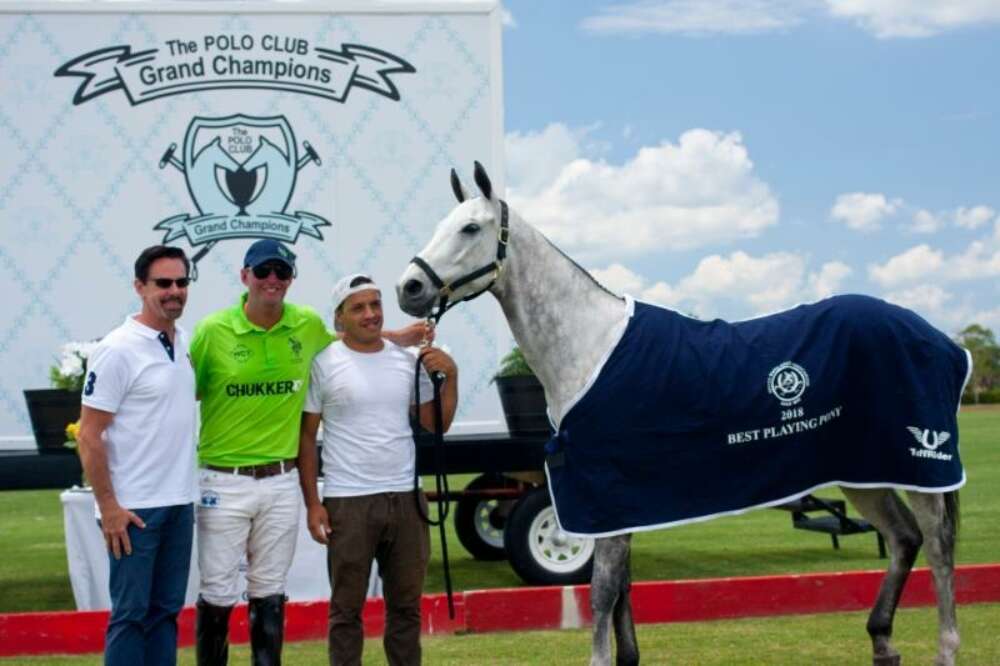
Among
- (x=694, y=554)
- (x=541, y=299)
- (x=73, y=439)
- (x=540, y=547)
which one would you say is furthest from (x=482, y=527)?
(x=541, y=299)

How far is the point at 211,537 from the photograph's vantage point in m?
4.71

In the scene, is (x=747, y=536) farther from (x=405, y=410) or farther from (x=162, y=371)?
(x=162, y=371)

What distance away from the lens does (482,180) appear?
15.6ft

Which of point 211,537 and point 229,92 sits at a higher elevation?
point 229,92

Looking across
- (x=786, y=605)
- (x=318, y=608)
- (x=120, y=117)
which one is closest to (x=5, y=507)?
(x=120, y=117)

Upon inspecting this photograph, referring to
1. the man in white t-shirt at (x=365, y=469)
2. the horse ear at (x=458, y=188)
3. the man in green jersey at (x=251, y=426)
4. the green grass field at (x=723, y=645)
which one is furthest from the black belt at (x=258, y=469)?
the green grass field at (x=723, y=645)

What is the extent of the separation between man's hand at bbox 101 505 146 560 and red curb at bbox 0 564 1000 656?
7.33 ft

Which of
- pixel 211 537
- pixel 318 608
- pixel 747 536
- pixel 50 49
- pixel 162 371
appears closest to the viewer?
pixel 162 371

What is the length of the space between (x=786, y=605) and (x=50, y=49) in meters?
5.58

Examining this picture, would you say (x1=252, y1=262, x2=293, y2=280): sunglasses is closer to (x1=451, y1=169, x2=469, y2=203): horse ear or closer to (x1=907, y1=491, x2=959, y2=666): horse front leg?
(x1=451, y1=169, x2=469, y2=203): horse ear

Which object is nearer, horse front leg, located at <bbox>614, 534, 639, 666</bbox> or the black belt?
the black belt

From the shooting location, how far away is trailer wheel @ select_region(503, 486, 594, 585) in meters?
8.16

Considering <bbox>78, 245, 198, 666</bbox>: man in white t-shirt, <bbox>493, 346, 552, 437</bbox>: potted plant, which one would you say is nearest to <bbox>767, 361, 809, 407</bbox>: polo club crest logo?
<bbox>78, 245, 198, 666</bbox>: man in white t-shirt

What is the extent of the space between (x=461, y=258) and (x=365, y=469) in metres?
0.85
